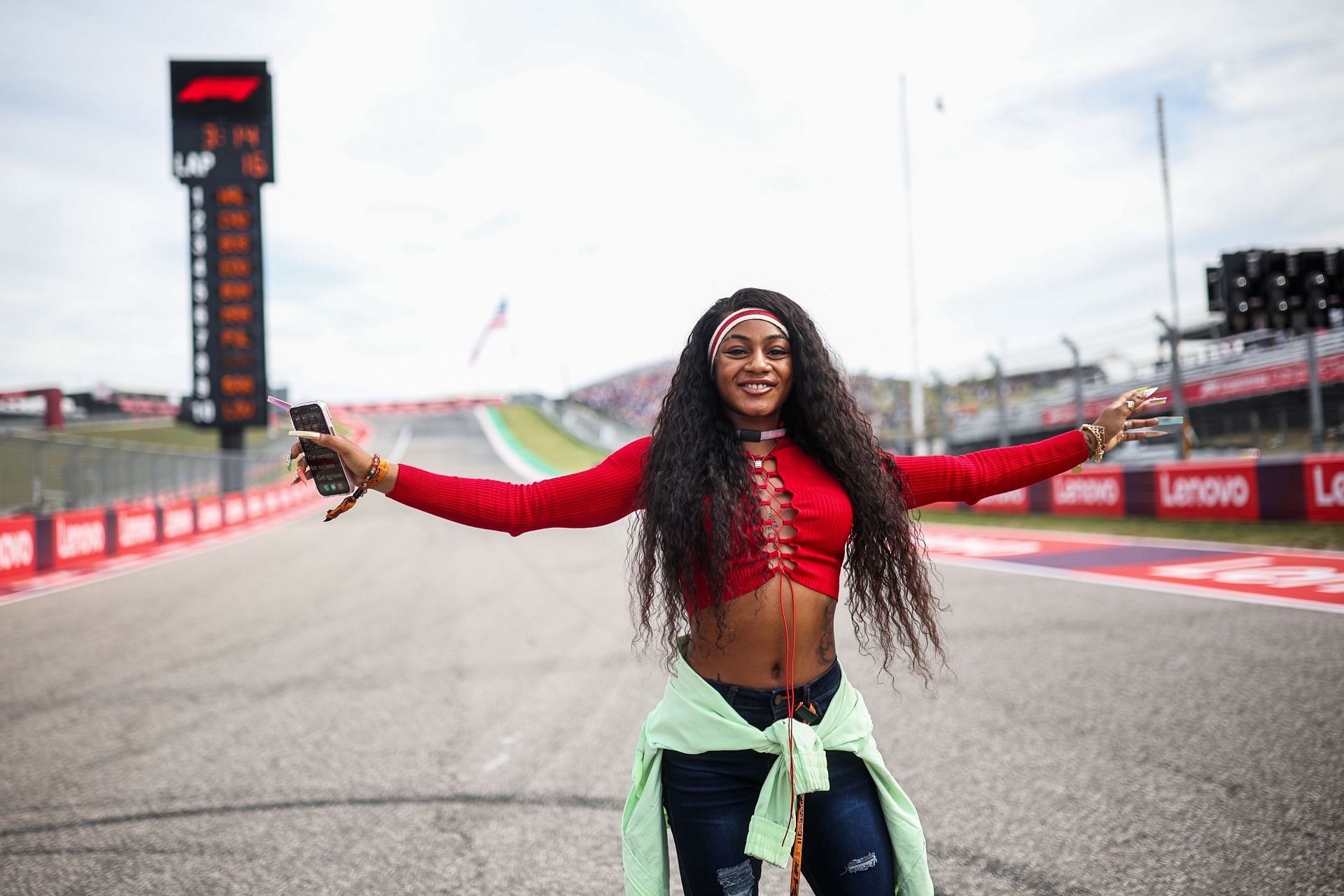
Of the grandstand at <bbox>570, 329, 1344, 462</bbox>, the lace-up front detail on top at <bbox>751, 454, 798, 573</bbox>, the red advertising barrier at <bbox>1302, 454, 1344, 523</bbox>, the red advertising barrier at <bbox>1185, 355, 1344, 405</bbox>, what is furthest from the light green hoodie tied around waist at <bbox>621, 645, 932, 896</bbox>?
the red advertising barrier at <bbox>1185, 355, 1344, 405</bbox>

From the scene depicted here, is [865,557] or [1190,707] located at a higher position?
[865,557]

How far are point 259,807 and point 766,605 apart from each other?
115 inches

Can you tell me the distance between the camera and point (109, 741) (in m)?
4.62

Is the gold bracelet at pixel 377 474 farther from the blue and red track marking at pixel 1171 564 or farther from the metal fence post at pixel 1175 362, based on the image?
the metal fence post at pixel 1175 362

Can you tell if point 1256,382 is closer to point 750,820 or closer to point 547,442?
point 750,820

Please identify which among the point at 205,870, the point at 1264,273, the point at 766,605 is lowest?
the point at 205,870

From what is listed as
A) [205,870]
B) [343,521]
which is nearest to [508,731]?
[205,870]

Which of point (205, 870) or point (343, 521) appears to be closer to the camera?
point (205, 870)

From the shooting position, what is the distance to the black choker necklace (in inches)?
78.3

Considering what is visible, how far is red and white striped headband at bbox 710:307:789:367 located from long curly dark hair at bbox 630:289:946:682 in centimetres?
3

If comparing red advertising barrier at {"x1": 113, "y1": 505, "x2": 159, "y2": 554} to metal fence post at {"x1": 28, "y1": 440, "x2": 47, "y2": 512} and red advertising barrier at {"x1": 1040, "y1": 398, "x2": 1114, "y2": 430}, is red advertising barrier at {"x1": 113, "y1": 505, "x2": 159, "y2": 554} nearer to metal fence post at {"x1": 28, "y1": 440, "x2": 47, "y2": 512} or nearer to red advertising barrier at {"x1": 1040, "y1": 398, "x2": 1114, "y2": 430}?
metal fence post at {"x1": 28, "y1": 440, "x2": 47, "y2": 512}

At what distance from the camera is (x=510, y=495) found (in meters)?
1.97

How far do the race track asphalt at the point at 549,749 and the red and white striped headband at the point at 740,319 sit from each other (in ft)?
3.34

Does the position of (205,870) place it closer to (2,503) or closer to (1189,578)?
(1189,578)
